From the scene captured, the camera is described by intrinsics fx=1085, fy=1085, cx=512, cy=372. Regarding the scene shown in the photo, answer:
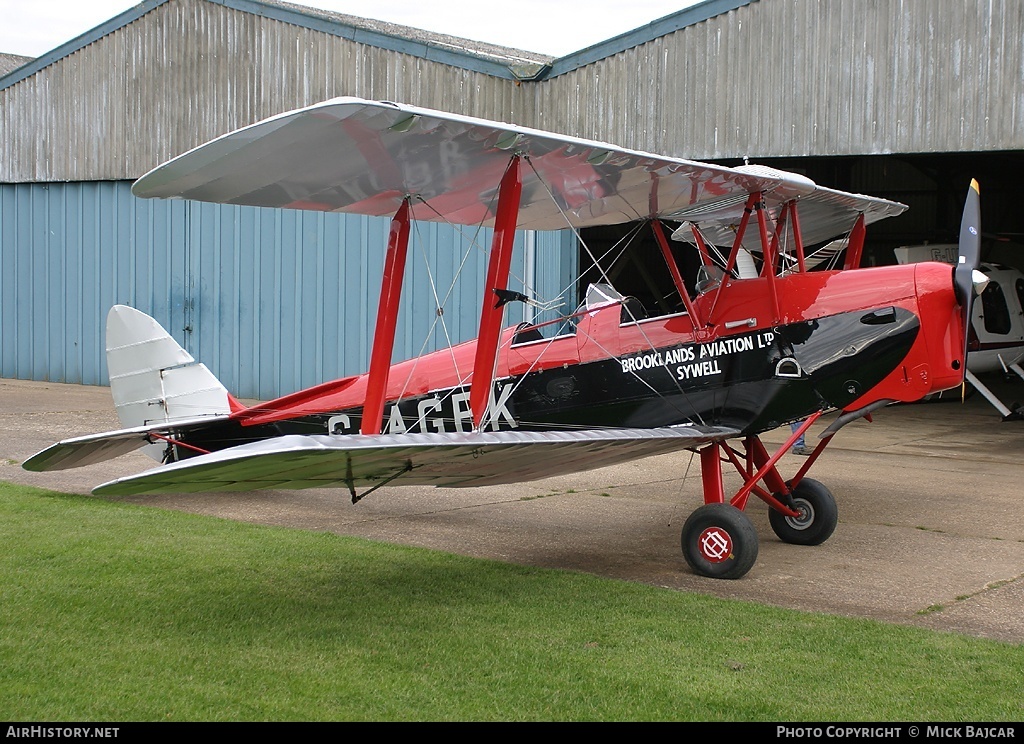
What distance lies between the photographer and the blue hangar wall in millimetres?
16172

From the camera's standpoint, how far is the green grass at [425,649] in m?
4.03

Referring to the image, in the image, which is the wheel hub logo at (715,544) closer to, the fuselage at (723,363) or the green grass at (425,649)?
the green grass at (425,649)

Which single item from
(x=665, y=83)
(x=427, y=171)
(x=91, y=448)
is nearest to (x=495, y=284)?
(x=427, y=171)

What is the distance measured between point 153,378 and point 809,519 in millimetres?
5012

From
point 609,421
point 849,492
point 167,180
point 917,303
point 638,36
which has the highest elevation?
point 638,36

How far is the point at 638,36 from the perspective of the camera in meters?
14.1

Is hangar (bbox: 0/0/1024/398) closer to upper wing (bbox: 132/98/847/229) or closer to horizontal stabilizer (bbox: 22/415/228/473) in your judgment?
upper wing (bbox: 132/98/847/229)

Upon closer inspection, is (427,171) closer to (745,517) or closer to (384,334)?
(384,334)

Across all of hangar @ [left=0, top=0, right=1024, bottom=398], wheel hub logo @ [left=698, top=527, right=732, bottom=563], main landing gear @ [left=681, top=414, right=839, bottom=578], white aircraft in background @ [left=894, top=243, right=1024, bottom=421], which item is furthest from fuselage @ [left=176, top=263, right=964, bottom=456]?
white aircraft in background @ [left=894, top=243, right=1024, bottom=421]

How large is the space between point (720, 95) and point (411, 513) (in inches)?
303

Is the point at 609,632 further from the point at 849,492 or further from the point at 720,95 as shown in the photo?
the point at 720,95

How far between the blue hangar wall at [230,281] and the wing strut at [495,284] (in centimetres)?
865

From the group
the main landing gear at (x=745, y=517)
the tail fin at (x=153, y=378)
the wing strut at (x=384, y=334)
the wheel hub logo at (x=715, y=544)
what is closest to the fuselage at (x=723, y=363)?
the main landing gear at (x=745, y=517)
